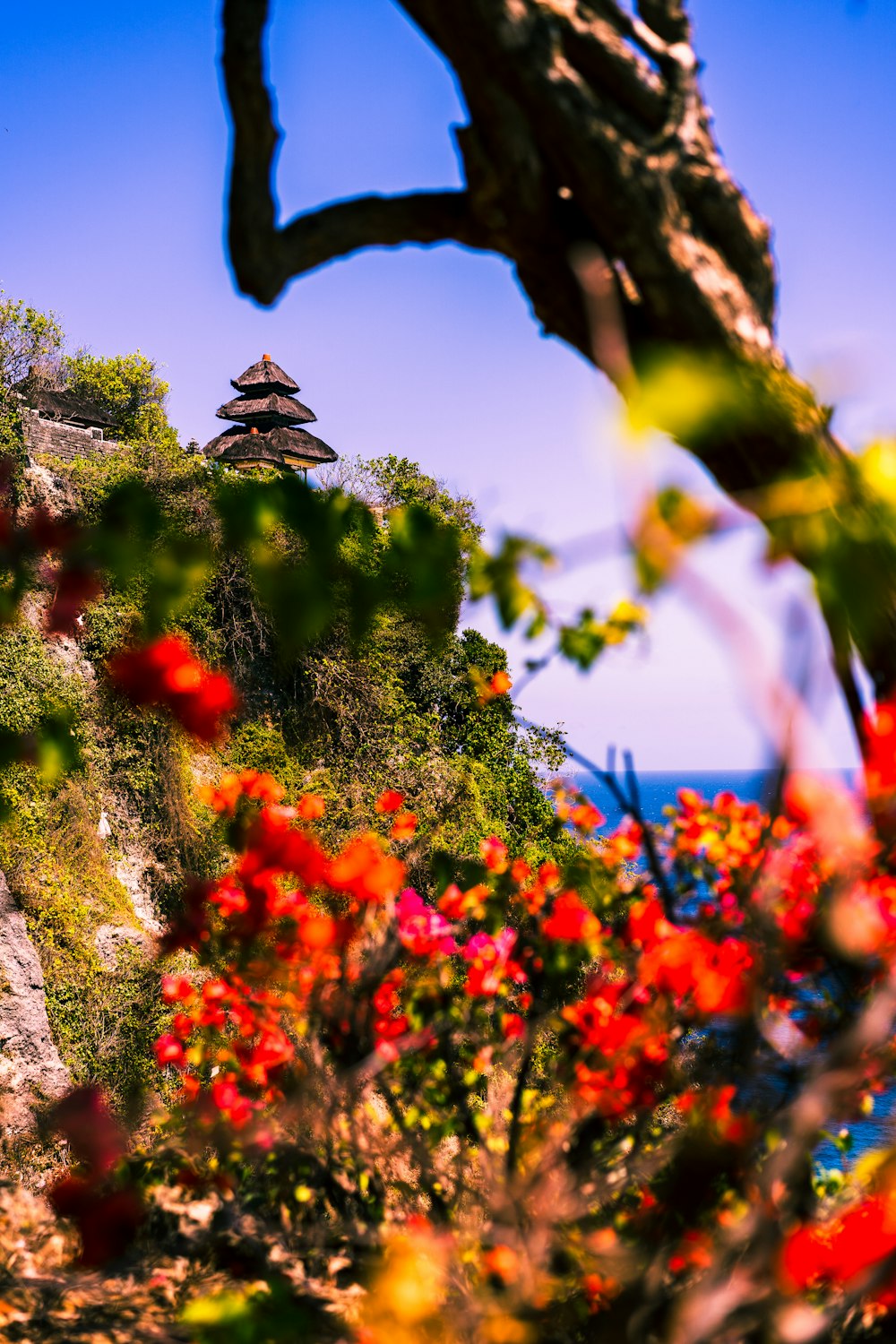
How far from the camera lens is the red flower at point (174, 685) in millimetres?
2334

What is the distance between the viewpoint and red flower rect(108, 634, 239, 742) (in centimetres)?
233

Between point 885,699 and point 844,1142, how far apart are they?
1.46 metres

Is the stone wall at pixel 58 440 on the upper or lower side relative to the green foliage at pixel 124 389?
lower

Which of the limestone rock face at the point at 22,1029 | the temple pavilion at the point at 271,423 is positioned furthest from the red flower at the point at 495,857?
the temple pavilion at the point at 271,423

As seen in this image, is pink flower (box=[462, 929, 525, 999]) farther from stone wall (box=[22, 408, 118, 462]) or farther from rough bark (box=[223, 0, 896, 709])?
stone wall (box=[22, 408, 118, 462])

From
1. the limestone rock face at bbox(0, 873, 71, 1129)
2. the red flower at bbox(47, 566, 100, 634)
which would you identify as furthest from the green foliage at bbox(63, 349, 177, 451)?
the red flower at bbox(47, 566, 100, 634)

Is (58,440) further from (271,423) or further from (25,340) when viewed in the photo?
(25,340)

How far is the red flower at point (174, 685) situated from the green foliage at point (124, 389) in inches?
1027

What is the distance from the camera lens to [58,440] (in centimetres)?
1639

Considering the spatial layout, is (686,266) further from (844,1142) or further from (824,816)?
(844,1142)

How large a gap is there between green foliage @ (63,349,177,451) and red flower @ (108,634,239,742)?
2609cm

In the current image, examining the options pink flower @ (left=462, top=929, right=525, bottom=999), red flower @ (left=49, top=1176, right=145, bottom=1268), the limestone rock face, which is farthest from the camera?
the limestone rock face

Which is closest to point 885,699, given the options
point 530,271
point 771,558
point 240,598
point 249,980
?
point 771,558

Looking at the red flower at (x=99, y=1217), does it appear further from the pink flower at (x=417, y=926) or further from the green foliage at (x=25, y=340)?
the green foliage at (x=25, y=340)
